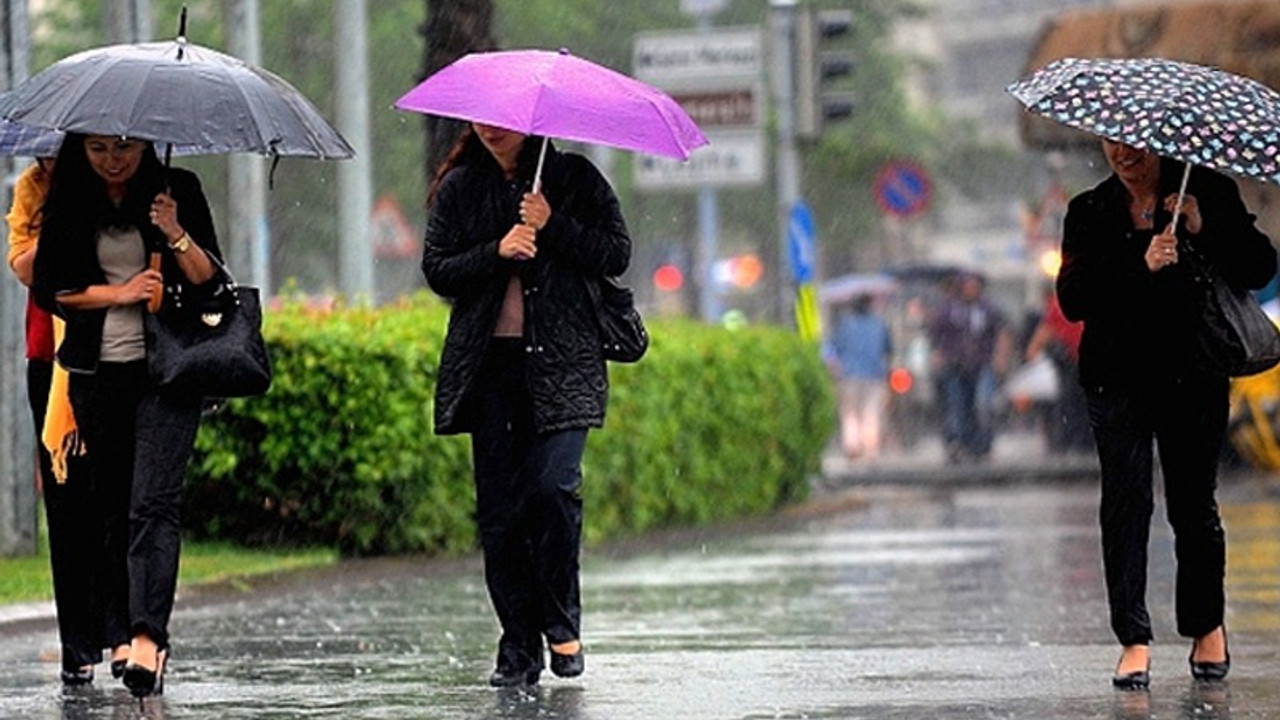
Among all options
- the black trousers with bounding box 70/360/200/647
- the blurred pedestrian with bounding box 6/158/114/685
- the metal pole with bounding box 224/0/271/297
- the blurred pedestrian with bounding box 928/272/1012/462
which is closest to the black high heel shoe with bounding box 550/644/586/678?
the black trousers with bounding box 70/360/200/647

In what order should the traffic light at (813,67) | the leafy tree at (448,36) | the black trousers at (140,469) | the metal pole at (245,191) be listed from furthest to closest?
the traffic light at (813,67) → the leafy tree at (448,36) → the metal pole at (245,191) → the black trousers at (140,469)

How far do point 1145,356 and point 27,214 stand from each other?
319 cm

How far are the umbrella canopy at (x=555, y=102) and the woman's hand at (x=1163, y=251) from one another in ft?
4.43

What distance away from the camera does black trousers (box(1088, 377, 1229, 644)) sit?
948cm

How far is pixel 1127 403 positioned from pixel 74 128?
3015 millimetres

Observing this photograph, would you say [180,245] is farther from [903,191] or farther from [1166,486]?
[903,191]

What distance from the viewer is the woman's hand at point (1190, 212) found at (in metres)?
9.46

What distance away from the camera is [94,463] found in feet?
31.4

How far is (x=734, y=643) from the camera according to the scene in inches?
446

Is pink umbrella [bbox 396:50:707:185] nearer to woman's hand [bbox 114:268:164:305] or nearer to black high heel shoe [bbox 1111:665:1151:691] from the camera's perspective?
woman's hand [bbox 114:268:164:305]

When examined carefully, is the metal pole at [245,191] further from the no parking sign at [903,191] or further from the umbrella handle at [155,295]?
the no parking sign at [903,191]

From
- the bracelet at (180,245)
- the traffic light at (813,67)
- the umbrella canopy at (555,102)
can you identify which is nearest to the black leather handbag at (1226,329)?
the umbrella canopy at (555,102)

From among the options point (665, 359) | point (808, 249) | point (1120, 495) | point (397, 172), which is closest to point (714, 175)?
point (808, 249)

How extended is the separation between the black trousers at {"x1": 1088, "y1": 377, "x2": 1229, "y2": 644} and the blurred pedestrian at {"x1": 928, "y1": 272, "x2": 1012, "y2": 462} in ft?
72.5
